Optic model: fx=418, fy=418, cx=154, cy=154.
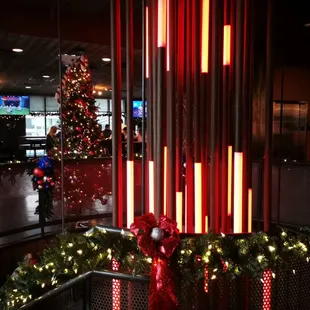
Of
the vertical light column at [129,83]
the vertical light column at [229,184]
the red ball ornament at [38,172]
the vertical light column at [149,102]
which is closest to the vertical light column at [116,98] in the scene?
the vertical light column at [129,83]

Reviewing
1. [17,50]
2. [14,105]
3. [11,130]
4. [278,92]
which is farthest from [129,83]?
[11,130]

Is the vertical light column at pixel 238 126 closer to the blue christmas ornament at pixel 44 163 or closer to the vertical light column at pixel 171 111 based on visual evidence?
the vertical light column at pixel 171 111

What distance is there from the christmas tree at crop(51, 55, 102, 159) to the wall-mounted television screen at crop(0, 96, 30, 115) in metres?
8.63

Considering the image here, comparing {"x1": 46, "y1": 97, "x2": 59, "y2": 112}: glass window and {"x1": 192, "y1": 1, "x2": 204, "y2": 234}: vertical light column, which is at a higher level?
{"x1": 46, "y1": 97, "x2": 59, "y2": 112}: glass window

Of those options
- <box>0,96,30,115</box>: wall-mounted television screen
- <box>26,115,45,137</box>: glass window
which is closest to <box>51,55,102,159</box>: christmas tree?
<box>0,96,30,115</box>: wall-mounted television screen

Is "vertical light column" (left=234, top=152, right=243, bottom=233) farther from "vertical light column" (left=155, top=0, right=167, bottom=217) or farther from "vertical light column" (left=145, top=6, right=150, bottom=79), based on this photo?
"vertical light column" (left=145, top=6, right=150, bottom=79)

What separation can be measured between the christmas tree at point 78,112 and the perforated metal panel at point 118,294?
573 cm

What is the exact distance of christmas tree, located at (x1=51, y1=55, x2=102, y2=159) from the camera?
7672mm

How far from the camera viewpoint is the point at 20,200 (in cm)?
505

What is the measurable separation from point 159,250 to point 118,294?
30cm

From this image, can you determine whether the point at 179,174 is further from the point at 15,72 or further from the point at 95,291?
the point at 15,72

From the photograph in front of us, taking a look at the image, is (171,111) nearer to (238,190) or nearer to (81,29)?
(238,190)

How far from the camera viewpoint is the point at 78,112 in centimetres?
780

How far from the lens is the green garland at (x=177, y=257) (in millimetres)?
2152
